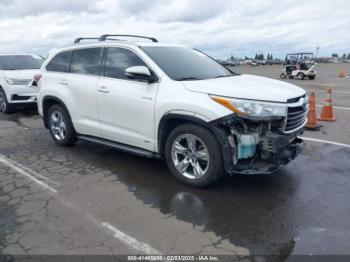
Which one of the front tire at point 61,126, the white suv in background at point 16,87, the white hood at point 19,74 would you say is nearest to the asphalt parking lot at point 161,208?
the front tire at point 61,126

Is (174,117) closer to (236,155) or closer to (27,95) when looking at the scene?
(236,155)

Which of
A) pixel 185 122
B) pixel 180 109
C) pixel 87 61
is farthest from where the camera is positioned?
pixel 87 61

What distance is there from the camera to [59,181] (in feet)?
16.2

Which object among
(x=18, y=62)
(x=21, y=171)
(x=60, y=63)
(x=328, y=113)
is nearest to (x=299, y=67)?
(x=328, y=113)

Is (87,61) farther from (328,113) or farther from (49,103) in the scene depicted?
(328,113)

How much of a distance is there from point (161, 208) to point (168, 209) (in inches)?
3.5

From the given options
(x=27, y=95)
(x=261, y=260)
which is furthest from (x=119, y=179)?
(x=27, y=95)

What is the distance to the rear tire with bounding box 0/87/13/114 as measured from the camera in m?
10.1

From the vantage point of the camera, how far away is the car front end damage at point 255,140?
4.04 meters

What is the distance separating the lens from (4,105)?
1026 cm

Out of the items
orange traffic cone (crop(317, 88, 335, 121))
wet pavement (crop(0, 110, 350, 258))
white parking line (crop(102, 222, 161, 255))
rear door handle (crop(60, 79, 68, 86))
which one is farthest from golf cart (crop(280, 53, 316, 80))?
white parking line (crop(102, 222, 161, 255))

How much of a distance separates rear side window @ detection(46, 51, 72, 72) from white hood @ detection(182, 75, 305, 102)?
280 centimetres

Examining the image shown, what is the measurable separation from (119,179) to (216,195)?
4.84 ft

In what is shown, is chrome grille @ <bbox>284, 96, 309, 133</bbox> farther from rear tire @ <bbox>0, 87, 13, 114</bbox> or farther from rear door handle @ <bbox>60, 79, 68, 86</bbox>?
rear tire @ <bbox>0, 87, 13, 114</bbox>
